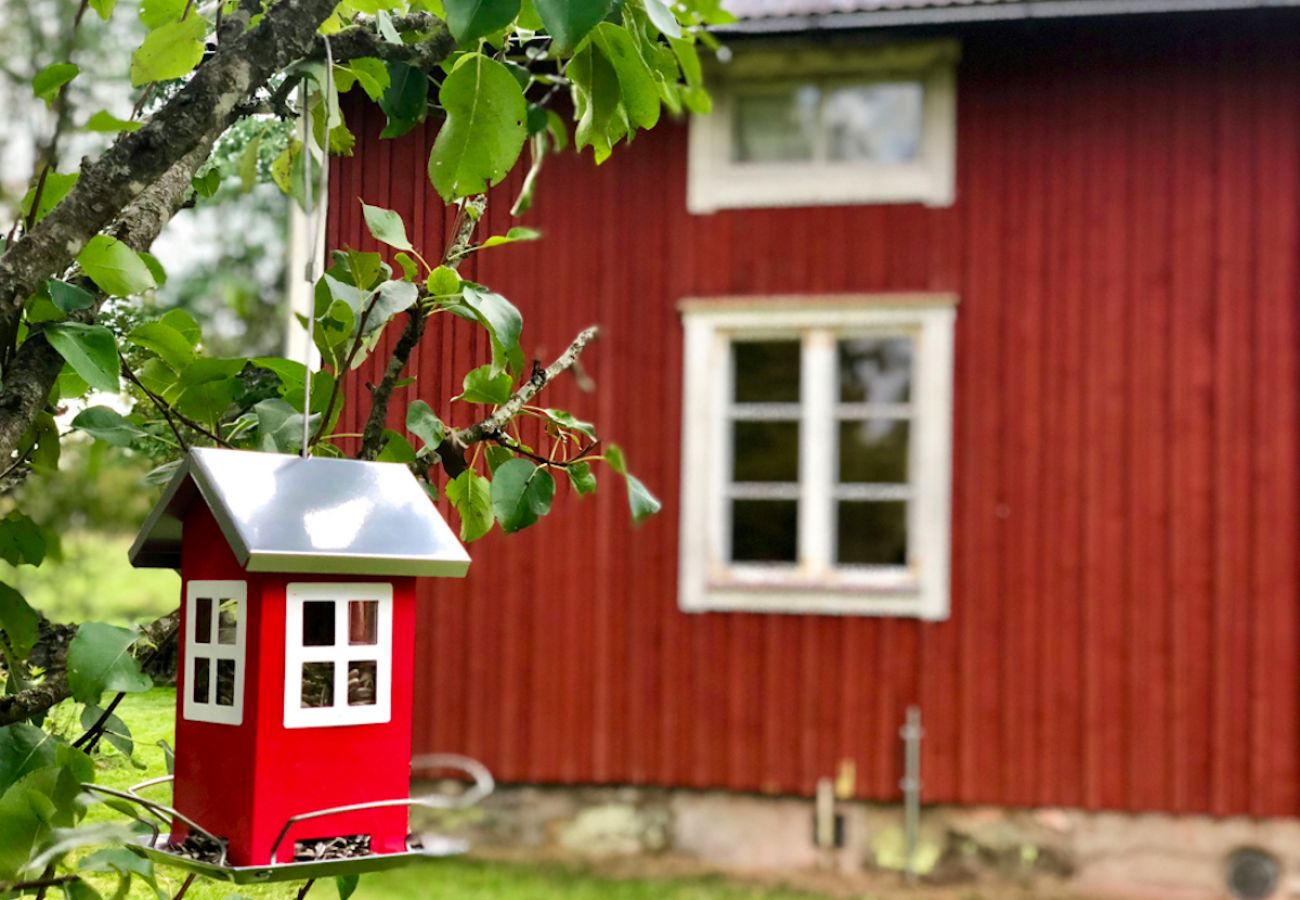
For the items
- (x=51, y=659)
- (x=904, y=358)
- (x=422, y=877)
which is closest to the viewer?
(x=51, y=659)

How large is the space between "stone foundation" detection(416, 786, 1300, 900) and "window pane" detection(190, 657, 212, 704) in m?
4.11

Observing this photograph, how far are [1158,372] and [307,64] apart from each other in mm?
4884

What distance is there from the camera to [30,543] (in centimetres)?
156

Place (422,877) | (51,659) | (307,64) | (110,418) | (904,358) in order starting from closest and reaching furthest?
(307,64) → (110,418) → (51,659) → (422,877) → (904,358)

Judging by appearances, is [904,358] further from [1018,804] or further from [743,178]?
[1018,804]

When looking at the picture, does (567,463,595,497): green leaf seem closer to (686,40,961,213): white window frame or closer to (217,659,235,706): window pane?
(217,659,235,706): window pane

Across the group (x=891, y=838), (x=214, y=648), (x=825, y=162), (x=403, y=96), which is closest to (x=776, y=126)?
(x=825, y=162)

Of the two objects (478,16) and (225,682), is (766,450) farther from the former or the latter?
(478,16)

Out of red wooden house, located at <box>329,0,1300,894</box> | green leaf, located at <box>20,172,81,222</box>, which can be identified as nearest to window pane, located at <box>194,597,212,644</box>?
green leaf, located at <box>20,172,81,222</box>

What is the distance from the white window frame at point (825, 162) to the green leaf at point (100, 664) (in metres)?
4.74

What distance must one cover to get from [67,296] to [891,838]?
5.01m

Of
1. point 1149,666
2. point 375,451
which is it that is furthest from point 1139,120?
point 375,451

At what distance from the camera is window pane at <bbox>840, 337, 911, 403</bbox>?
593cm

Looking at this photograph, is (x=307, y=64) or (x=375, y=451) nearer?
(x=307, y=64)
